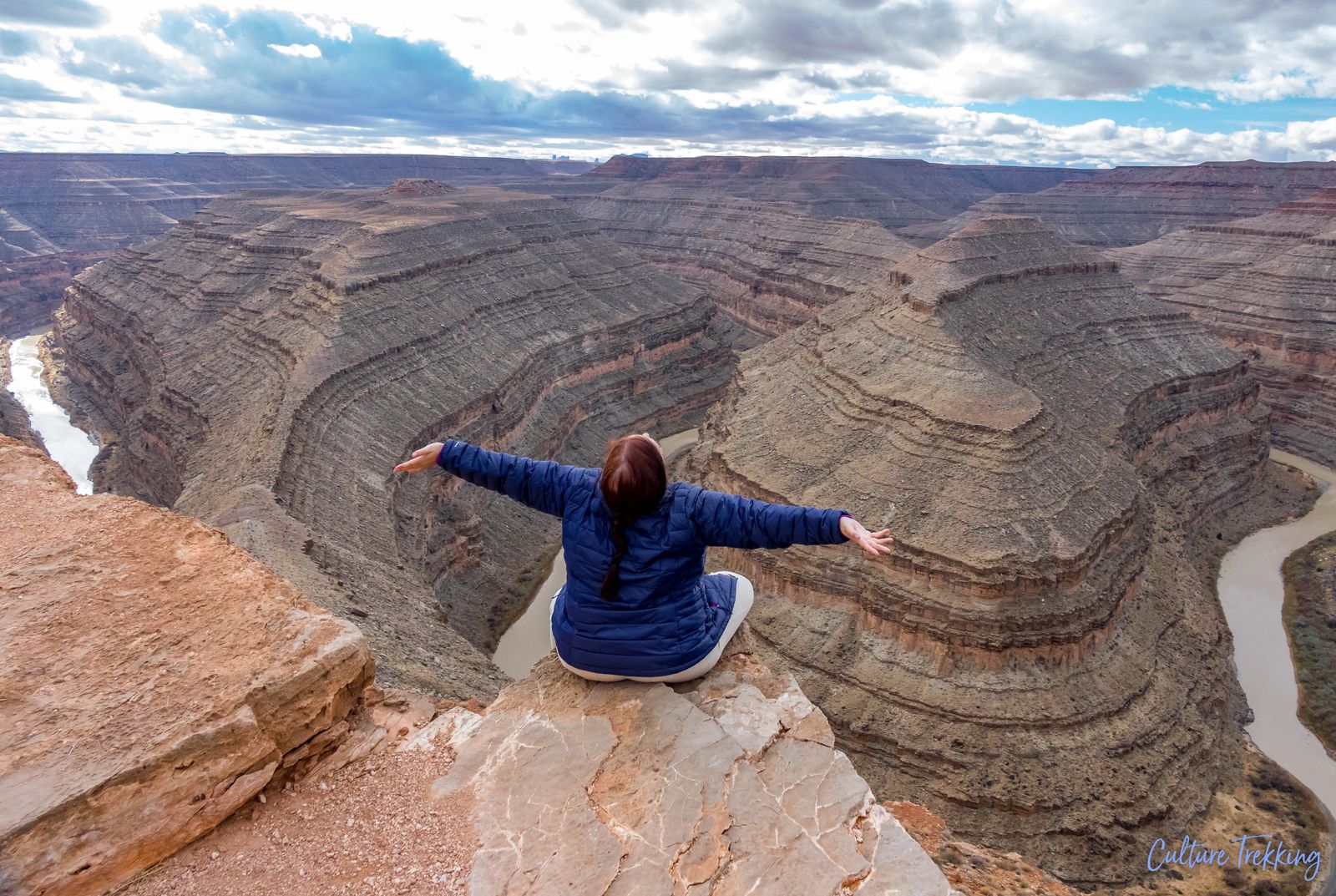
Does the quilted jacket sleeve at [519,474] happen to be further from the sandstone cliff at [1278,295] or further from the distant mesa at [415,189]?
the distant mesa at [415,189]

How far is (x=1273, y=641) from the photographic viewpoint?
3678 centimetres

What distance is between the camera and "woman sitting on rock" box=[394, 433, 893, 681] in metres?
7.54

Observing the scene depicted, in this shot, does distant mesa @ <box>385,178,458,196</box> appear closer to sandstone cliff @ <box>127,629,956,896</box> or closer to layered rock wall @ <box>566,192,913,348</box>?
layered rock wall @ <box>566,192,913,348</box>

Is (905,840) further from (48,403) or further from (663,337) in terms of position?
(48,403)

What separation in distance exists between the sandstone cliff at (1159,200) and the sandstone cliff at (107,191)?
116 m

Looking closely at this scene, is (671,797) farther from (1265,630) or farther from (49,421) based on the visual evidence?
(49,421)

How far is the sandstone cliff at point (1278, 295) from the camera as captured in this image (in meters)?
60.6

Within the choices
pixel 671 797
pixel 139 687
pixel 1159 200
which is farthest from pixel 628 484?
pixel 1159 200

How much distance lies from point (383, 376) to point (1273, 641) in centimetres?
4729

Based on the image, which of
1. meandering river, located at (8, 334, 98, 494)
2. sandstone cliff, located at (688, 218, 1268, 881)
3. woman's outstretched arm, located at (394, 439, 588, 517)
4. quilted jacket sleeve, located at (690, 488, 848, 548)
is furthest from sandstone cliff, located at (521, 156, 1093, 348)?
quilted jacket sleeve, located at (690, 488, 848, 548)

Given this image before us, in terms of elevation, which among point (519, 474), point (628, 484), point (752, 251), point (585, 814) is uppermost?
point (628, 484)

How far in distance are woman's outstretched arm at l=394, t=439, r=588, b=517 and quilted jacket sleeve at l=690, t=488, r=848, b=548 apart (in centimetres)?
139

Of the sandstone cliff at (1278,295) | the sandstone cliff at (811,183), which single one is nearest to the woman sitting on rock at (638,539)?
the sandstone cliff at (1278,295)

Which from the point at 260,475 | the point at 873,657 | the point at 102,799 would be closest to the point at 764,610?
the point at 873,657
